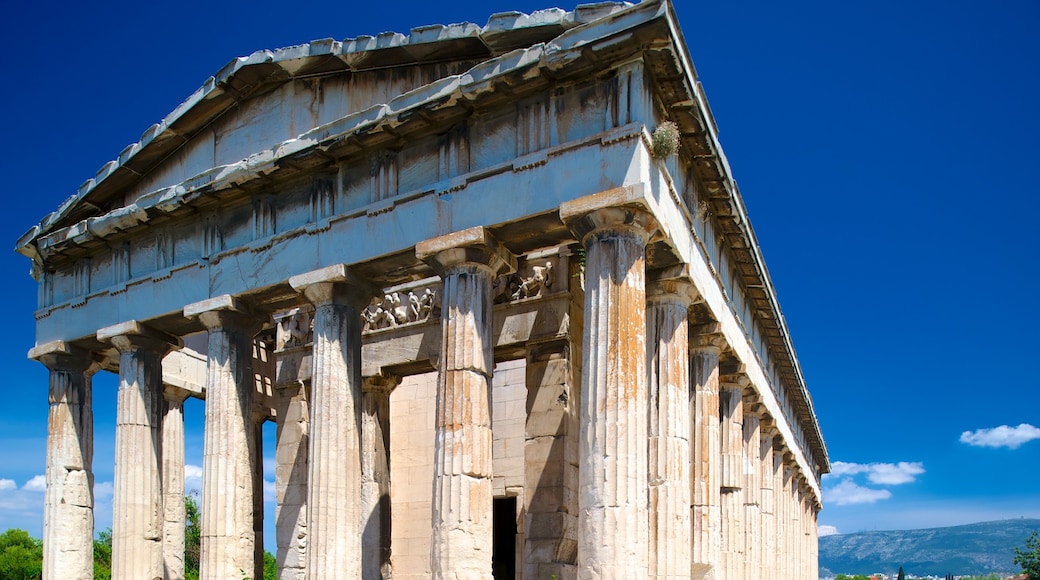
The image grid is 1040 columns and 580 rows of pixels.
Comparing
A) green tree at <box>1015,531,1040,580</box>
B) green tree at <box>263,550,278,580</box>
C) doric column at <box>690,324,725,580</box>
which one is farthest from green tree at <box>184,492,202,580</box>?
green tree at <box>1015,531,1040,580</box>

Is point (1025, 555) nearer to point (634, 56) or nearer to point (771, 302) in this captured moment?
point (771, 302)

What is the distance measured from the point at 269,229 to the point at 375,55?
360 centimetres

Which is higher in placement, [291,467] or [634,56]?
[634,56]

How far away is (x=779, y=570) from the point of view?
28938mm

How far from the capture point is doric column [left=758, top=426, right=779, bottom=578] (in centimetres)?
2606

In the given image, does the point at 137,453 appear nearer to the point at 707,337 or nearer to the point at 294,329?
the point at 294,329

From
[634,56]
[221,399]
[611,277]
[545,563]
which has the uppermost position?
[634,56]

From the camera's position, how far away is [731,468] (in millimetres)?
21594

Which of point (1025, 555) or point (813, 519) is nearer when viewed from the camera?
point (813, 519)

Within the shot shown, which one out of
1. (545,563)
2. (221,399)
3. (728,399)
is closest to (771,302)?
(728,399)

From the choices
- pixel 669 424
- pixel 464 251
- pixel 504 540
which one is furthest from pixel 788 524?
pixel 464 251

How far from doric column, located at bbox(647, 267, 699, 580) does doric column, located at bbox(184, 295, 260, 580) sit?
23.5 feet

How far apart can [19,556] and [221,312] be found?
35.8 m

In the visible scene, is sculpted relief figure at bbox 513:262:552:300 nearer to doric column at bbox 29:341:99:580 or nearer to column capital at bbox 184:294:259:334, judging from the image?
column capital at bbox 184:294:259:334
